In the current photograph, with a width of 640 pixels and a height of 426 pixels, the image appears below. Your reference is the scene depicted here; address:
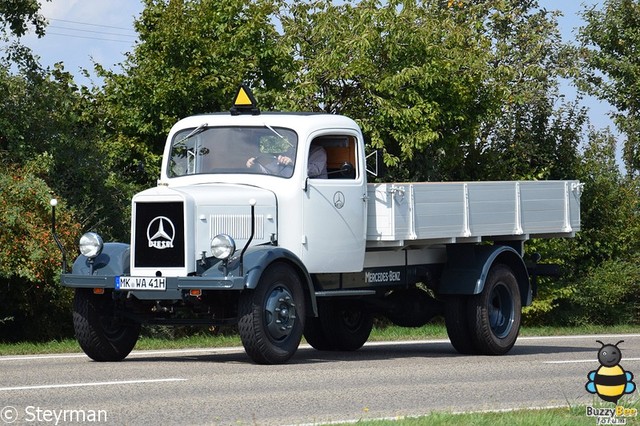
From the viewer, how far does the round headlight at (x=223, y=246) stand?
522 inches

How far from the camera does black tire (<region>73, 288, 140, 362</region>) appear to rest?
14016mm

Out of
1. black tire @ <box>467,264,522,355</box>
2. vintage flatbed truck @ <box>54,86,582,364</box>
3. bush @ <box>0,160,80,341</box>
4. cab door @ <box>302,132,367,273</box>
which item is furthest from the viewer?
bush @ <box>0,160,80,341</box>

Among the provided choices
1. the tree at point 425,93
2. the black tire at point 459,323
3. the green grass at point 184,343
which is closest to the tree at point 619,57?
the tree at point 425,93

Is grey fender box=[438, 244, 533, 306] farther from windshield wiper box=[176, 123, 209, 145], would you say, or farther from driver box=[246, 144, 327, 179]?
windshield wiper box=[176, 123, 209, 145]

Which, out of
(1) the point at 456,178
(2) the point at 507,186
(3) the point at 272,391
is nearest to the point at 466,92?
(1) the point at 456,178

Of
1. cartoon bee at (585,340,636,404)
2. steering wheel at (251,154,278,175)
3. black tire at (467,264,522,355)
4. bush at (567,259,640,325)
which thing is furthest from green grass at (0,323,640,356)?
bush at (567,259,640,325)

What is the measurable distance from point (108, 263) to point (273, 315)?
1890 millimetres

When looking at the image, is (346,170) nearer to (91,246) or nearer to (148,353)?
(91,246)

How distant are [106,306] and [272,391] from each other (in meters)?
3.79

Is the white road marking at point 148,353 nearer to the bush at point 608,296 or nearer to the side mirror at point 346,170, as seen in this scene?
the side mirror at point 346,170

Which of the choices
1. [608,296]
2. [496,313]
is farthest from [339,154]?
[608,296]

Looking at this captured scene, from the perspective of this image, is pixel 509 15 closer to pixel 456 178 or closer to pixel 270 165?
pixel 456 178

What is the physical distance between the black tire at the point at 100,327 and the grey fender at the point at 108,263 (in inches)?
10.1

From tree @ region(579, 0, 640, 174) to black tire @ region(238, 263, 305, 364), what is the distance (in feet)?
77.5
